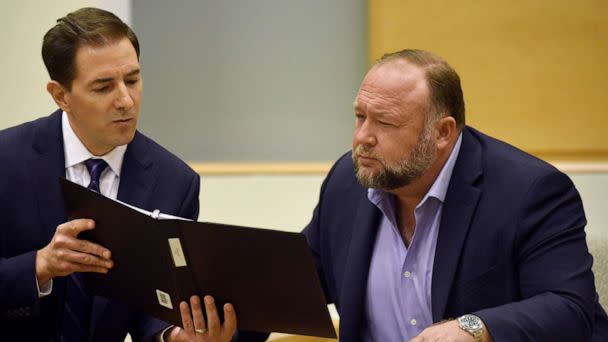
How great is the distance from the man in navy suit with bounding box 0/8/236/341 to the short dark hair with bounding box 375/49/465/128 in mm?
699

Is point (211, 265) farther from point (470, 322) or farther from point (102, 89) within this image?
point (102, 89)

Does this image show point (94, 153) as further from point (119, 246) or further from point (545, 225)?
point (545, 225)

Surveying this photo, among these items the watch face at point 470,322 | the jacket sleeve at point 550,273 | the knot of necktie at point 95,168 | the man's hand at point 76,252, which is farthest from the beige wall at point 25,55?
the watch face at point 470,322

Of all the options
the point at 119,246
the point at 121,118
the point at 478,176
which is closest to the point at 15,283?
the point at 119,246

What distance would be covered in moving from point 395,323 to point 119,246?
68cm

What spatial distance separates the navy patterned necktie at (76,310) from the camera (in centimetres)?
251

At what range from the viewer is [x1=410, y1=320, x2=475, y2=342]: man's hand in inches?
76.7

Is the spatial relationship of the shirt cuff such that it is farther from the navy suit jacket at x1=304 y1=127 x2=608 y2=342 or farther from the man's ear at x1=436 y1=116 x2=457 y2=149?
the man's ear at x1=436 y1=116 x2=457 y2=149

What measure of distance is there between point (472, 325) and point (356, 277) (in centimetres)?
41

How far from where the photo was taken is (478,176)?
2277mm

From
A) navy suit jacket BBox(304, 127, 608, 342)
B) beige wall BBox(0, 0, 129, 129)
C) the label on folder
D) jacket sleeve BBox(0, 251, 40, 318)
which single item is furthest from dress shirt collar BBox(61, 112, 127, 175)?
beige wall BBox(0, 0, 129, 129)

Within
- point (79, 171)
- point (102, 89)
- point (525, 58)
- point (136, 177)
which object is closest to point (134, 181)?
point (136, 177)

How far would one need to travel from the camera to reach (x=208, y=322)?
2.18 m

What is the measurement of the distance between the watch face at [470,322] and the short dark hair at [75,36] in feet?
3.94
